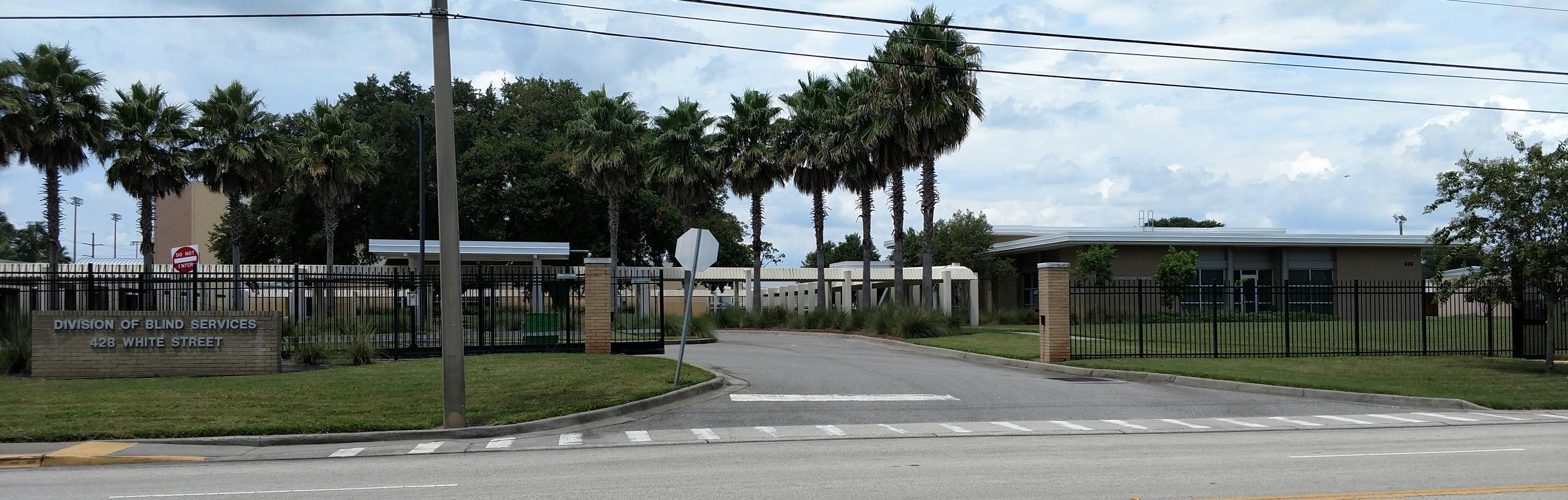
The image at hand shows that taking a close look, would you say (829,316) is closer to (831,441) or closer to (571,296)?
(571,296)

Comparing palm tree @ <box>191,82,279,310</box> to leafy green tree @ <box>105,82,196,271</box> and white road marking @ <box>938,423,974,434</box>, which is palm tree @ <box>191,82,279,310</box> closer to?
leafy green tree @ <box>105,82,196,271</box>

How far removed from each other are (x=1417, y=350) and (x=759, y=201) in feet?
78.2

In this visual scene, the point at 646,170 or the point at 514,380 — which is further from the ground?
the point at 646,170

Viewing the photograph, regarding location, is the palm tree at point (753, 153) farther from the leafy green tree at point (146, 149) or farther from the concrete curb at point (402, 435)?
the concrete curb at point (402, 435)

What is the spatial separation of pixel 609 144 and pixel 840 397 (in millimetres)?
27483

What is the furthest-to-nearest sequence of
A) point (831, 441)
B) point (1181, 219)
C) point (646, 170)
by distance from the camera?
1. point (1181, 219)
2. point (646, 170)
3. point (831, 441)

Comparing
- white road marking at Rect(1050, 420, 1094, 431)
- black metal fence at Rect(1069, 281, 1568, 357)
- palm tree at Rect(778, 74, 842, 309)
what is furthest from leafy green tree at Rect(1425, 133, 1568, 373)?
palm tree at Rect(778, 74, 842, 309)

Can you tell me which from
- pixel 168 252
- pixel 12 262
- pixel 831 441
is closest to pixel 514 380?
pixel 831 441

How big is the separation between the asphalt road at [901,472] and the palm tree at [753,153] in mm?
29355

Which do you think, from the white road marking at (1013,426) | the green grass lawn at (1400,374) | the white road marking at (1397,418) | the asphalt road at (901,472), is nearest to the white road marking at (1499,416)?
the green grass lawn at (1400,374)

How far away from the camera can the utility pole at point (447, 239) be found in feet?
45.3

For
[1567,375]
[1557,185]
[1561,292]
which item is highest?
[1557,185]

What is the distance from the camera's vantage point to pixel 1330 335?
29.9 meters

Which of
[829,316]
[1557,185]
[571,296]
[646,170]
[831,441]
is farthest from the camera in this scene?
[646,170]
